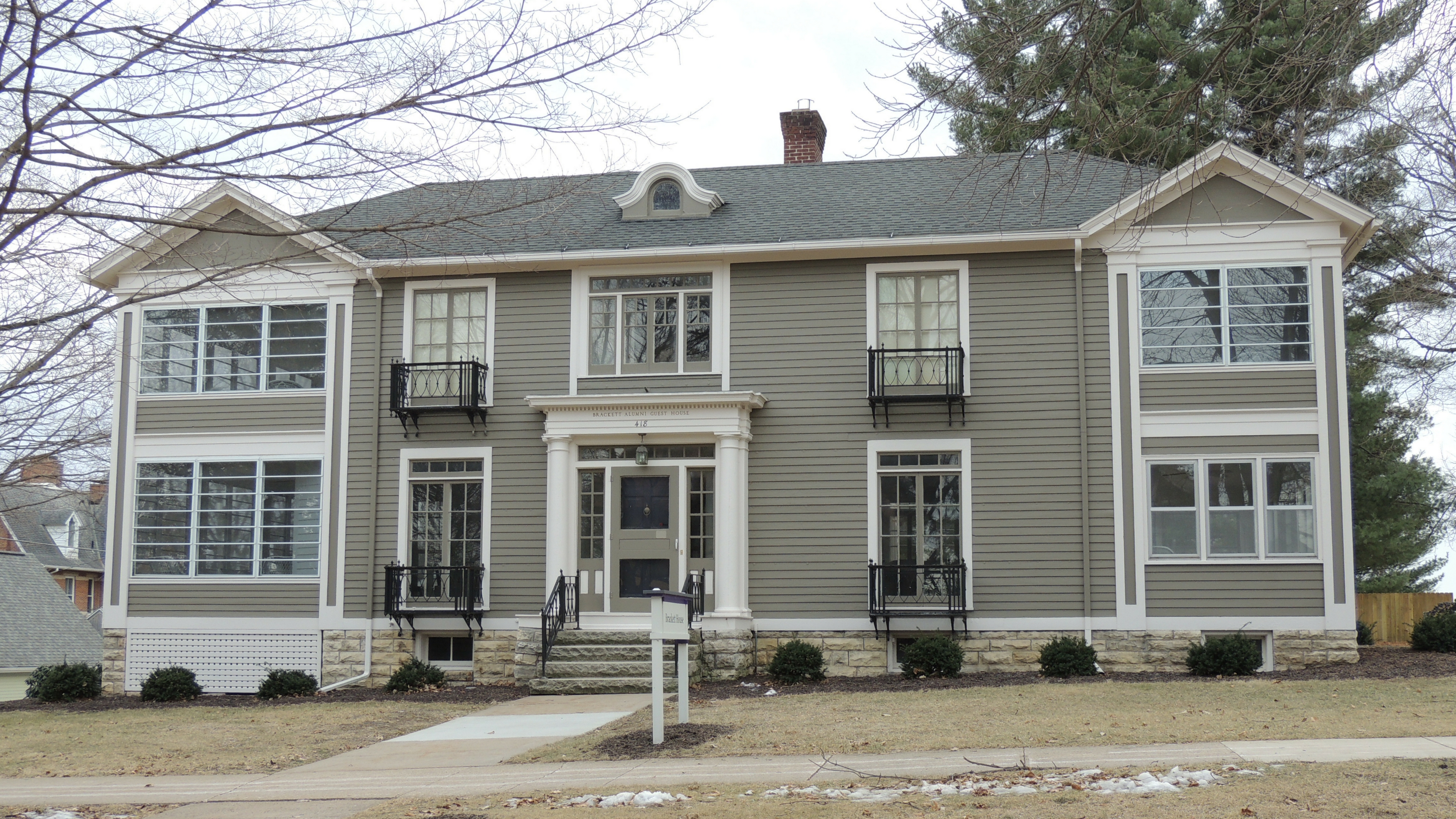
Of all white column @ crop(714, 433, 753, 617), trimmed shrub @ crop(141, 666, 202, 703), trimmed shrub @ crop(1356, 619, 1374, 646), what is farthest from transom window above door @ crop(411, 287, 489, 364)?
trimmed shrub @ crop(1356, 619, 1374, 646)

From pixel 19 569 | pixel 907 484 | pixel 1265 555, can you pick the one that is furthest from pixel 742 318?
pixel 19 569

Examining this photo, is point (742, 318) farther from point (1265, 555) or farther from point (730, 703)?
point (1265, 555)

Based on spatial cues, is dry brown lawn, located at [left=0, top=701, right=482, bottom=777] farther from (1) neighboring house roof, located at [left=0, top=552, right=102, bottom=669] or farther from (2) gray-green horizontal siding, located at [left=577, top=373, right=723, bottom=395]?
(1) neighboring house roof, located at [left=0, top=552, right=102, bottom=669]

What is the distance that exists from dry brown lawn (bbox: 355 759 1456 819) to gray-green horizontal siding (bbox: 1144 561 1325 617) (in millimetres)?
7558

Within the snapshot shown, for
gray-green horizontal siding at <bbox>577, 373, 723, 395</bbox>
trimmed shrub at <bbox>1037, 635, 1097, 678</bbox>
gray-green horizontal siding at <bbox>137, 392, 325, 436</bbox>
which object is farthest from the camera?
gray-green horizontal siding at <bbox>137, 392, 325, 436</bbox>

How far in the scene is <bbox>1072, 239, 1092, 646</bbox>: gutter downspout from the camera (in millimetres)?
15930

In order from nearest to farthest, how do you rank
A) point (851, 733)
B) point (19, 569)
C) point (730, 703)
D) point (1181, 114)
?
point (1181, 114) → point (851, 733) → point (730, 703) → point (19, 569)

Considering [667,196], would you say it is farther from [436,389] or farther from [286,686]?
[286,686]

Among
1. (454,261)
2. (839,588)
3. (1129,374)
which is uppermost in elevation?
(454,261)

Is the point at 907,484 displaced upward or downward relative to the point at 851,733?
upward

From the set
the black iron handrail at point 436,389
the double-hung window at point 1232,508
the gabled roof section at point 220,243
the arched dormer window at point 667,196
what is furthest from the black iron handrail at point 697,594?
the gabled roof section at point 220,243

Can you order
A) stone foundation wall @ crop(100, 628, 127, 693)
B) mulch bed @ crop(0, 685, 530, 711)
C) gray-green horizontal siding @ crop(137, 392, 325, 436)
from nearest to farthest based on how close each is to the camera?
1. mulch bed @ crop(0, 685, 530, 711)
2. stone foundation wall @ crop(100, 628, 127, 693)
3. gray-green horizontal siding @ crop(137, 392, 325, 436)

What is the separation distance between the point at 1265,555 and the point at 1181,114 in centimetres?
942

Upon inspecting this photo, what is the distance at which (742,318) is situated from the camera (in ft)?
56.3
